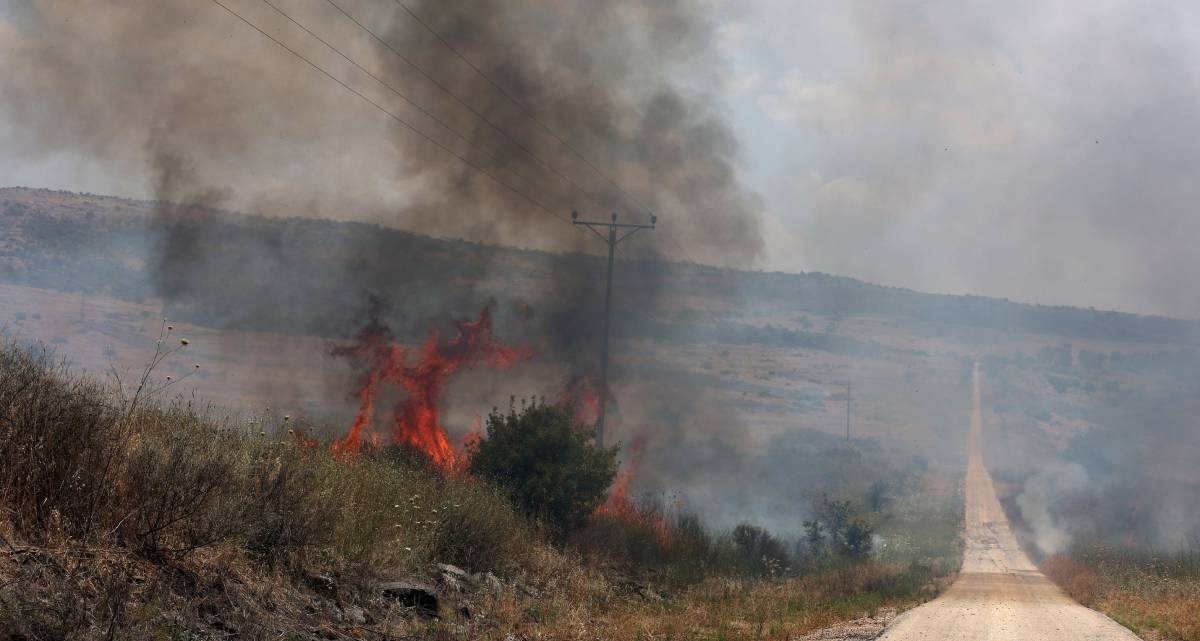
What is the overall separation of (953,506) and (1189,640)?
227 feet

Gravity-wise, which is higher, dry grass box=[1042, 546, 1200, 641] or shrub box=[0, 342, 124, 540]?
shrub box=[0, 342, 124, 540]

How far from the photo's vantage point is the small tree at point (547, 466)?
29.0 m

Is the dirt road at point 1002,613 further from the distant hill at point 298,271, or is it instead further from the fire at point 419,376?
the distant hill at point 298,271

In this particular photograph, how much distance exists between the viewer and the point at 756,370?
107812 millimetres

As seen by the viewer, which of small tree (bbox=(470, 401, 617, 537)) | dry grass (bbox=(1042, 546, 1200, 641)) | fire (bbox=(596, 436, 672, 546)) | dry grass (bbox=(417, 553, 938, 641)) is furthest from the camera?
fire (bbox=(596, 436, 672, 546))

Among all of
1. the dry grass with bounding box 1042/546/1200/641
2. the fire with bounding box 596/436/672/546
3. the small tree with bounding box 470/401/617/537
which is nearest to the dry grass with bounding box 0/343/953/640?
the small tree with bounding box 470/401/617/537

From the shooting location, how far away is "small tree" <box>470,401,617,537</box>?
29.0m

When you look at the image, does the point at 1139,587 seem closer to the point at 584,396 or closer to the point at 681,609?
the point at 681,609

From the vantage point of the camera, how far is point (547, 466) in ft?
96.6

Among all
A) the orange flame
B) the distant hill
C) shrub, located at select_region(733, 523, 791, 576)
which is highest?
the distant hill

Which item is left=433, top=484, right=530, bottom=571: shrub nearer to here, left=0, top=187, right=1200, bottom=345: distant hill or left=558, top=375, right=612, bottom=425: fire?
left=558, top=375, right=612, bottom=425: fire

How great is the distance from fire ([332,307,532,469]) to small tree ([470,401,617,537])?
4.24ft

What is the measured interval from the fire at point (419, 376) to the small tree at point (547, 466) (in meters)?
1.29

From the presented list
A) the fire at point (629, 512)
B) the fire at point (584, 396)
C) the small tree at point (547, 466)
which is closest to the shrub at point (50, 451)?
the small tree at point (547, 466)
